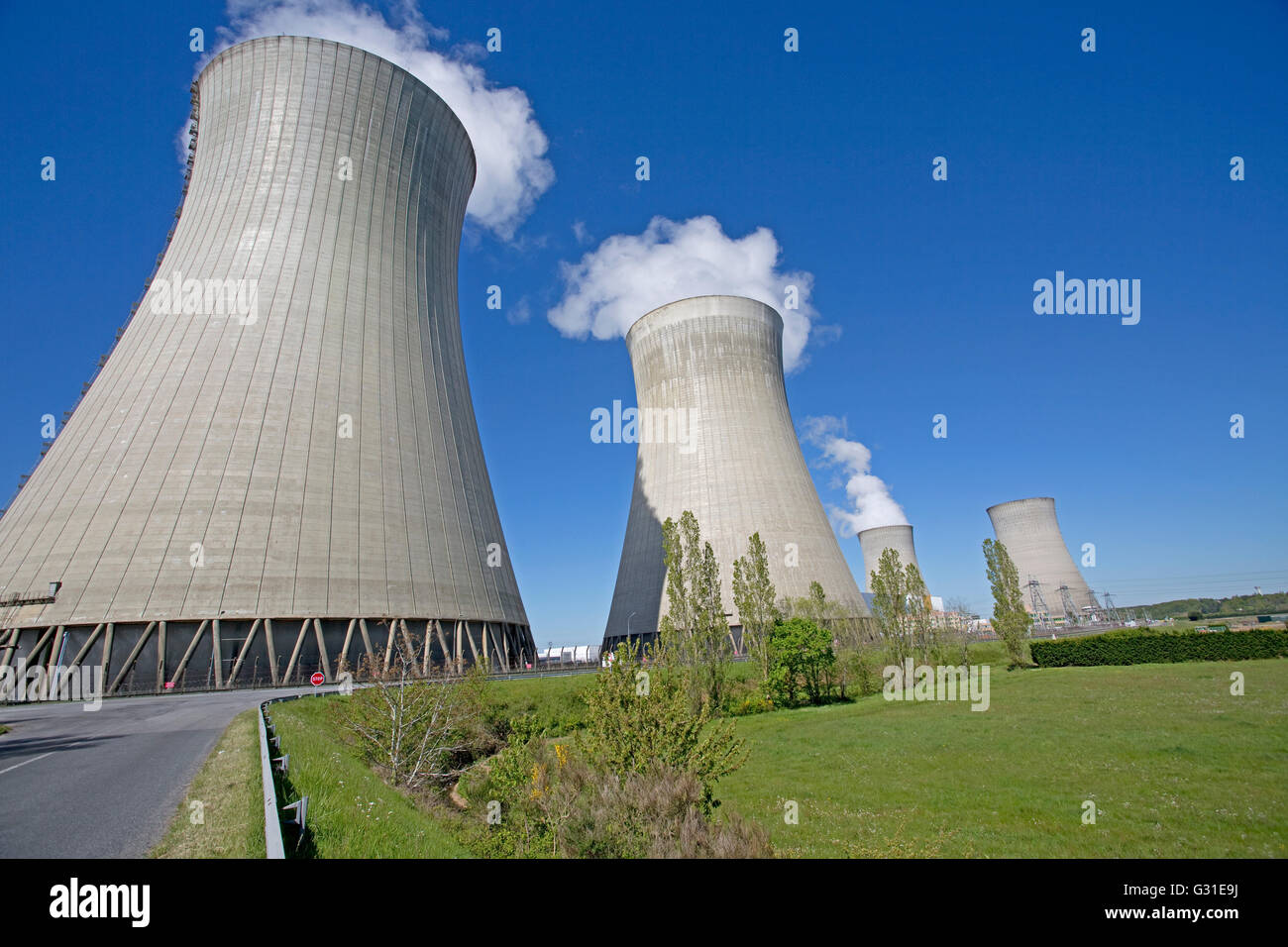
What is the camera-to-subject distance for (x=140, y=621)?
16.6 m

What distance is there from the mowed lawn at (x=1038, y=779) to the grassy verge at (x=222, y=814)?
4853 millimetres

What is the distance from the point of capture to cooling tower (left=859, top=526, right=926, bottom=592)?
49719 mm

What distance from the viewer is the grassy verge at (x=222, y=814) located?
4047mm

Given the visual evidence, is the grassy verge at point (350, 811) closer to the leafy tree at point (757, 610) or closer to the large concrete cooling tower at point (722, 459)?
the leafy tree at point (757, 610)

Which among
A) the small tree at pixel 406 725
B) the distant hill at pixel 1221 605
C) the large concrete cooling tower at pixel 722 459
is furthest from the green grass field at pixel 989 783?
the distant hill at pixel 1221 605

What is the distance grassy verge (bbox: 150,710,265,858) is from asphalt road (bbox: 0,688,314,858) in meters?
0.13

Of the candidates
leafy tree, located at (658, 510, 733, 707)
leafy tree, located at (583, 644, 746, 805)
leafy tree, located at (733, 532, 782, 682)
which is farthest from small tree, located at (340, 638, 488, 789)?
leafy tree, located at (733, 532, 782, 682)

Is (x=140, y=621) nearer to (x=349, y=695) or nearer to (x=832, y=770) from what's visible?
(x=349, y=695)

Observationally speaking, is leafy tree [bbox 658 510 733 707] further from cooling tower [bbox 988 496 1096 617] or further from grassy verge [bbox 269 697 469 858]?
cooling tower [bbox 988 496 1096 617]

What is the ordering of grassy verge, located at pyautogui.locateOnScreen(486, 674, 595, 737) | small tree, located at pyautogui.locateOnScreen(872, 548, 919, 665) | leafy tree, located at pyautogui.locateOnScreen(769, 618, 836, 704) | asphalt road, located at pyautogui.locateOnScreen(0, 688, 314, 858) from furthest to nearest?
small tree, located at pyautogui.locateOnScreen(872, 548, 919, 665) < leafy tree, located at pyautogui.locateOnScreen(769, 618, 836, 704) < grassy verge, located at pyautogui.locateOnScreen(486, 674, 595, 737) < asphalt road, located at pyautogui.locateOnScreen(0, 688, 314, 858)
